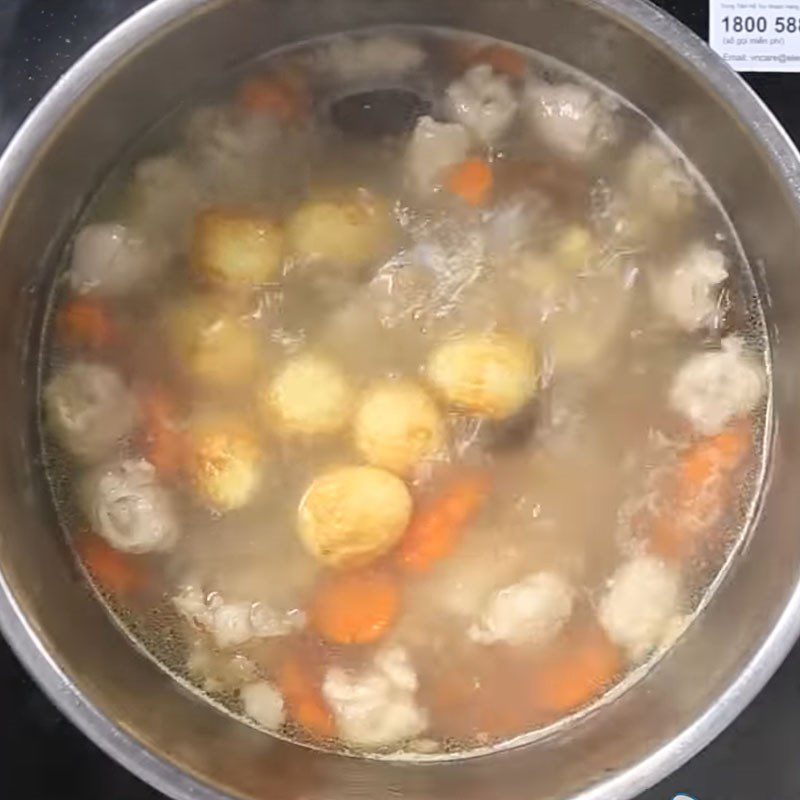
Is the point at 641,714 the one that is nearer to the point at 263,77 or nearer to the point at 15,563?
the point at 15,563

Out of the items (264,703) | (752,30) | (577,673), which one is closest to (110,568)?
(264,703)

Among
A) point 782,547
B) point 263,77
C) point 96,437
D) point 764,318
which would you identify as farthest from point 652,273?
point 96,437

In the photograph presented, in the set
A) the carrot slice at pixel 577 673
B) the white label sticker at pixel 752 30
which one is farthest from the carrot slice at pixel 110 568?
the white label sticker at pixel 752 30

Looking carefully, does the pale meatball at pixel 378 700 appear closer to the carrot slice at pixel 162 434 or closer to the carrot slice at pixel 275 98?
the carrot slice at pixel 162 434

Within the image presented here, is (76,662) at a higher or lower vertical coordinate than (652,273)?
lower

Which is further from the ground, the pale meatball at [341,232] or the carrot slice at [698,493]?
the pale meatball at [341,232]

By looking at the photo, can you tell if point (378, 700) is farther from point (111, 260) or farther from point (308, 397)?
point (111, 260)
